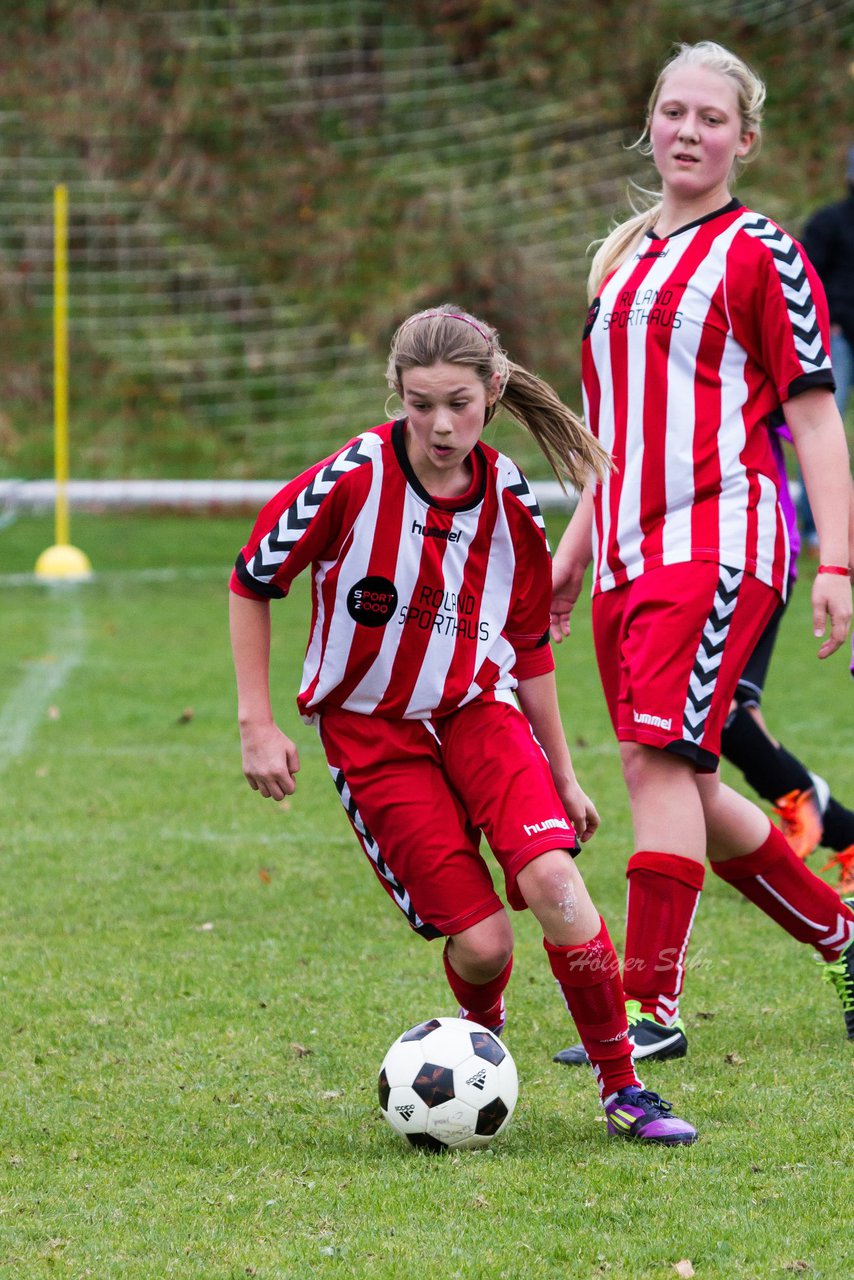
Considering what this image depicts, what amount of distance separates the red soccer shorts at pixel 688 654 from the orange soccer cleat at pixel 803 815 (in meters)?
1.43

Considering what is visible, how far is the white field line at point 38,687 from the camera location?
710cm

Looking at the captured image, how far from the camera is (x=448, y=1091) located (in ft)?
10.2

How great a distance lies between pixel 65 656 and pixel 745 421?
597cm

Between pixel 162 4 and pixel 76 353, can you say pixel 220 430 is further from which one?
pixel 162 4

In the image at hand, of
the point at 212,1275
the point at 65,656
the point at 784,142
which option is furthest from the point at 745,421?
the point at 784,142

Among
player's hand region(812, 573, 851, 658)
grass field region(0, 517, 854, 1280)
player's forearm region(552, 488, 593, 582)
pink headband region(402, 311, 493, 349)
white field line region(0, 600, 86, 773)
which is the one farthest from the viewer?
white field line region(0, 600, 86, 773)

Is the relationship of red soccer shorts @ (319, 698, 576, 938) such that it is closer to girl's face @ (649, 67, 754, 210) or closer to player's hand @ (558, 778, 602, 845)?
player's hand @ (558, 778, 602, 845)

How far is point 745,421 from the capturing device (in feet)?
12.1

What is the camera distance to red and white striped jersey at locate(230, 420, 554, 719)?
10.9ft

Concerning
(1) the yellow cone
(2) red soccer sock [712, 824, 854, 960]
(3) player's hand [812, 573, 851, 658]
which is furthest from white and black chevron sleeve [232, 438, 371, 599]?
(1) the yellow cone

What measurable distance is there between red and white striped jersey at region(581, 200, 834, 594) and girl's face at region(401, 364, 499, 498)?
1.69 feet

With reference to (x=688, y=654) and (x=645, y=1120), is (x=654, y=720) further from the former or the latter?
(x=645, y=1120)

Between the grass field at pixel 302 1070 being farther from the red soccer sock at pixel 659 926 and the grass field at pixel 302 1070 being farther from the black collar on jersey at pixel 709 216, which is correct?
the black collar on jersey at pixel 709 216

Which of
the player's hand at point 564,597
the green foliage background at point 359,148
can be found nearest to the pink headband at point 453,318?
the player's hand at point 564,597
